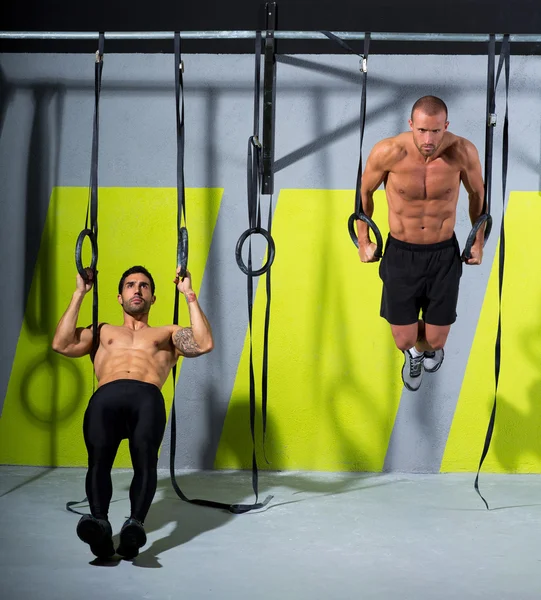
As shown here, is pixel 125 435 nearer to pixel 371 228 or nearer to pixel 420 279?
pixel 371 228

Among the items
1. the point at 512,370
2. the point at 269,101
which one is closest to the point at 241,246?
the point at 269,101

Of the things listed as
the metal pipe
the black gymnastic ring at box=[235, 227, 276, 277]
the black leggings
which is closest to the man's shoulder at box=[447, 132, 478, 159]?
the metal pipe

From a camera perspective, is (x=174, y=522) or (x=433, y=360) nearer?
(x=174, y=522)

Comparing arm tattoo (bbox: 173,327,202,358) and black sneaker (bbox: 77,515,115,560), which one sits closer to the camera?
black sneaker (bbox: 77,515,115,560)

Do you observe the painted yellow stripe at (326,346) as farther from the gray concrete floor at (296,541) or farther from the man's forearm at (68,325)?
the man's forearm at (68,325)

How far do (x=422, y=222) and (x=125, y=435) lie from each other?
1630 millimetres

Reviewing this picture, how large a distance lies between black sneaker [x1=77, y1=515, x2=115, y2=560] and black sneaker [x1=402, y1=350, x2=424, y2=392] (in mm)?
1670

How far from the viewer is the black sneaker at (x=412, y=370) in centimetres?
447

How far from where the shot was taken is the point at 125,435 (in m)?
3.96

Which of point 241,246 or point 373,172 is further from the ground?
point 373,172

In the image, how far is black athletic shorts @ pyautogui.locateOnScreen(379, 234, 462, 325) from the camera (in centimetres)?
417

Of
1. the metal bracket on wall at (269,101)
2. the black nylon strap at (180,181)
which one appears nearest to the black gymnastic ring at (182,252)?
the black nylon strap at (180,181)

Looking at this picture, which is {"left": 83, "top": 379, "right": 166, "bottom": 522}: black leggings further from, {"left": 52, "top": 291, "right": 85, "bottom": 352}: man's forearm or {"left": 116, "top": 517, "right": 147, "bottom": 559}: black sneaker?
{"left": 52, "top": 291, "right": 85, "bottom": 352}: man's forearm

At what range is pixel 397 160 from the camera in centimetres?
406
